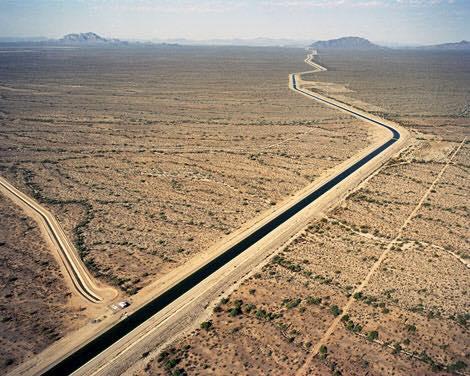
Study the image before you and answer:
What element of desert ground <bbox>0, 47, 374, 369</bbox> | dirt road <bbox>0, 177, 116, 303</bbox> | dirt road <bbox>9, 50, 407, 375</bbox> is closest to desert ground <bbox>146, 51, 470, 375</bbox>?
dirt road <bbox>9, 50, 407, 375</bbox>

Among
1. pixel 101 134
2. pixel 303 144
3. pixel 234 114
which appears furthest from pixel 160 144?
pixel 234 114

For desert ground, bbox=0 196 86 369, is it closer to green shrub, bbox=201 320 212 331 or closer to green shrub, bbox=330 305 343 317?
green shrub, bbox=201 320 212 331

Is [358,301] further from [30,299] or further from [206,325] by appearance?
[30,299]

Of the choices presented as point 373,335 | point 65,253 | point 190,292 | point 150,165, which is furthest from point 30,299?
point 150,165

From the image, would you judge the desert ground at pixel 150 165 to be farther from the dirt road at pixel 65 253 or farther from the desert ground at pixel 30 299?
the dirt road at pixel 65 253

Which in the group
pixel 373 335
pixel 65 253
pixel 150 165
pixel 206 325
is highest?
pixel 150 165

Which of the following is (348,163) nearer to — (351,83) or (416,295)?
(416,295)
